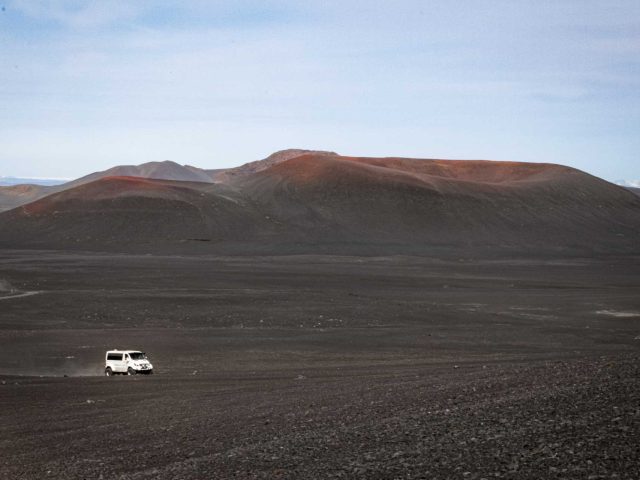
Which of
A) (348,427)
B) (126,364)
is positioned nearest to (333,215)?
(126,364)

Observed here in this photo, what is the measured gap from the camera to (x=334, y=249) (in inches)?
3290

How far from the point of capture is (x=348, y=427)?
1179cm

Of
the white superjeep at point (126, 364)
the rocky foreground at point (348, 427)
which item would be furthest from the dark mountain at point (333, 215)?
the rocky foreground at point (348, 427)

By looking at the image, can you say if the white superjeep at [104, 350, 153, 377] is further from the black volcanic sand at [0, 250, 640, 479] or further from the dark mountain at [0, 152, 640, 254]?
the dark mountain at [0, 152, 640, 254]

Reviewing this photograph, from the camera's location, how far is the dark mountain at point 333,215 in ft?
295

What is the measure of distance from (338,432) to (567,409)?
3.02 meters

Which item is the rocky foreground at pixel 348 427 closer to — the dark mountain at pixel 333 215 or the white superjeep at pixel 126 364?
the white superjeep at pixel 126 364

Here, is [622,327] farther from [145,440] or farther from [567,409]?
[145,440]

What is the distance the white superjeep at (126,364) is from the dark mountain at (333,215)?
60350 millimetres

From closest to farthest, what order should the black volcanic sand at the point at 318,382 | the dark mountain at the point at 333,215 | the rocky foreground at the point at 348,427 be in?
the rocky foreground at the point at 348,427
the black volcanic sand at the point at 318,382
the dark mountain at the point at 333,215

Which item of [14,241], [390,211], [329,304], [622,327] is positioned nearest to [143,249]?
[14,241]

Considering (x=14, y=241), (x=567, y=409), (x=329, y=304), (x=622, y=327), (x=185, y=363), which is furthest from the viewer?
(x=14, y=241)

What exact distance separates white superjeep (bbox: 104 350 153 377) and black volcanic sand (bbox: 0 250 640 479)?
65 centimetres

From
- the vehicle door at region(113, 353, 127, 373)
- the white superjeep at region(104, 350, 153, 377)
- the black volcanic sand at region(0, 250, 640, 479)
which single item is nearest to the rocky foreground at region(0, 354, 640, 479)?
the black volcanic sand at region(0, 250, 640, 479)
